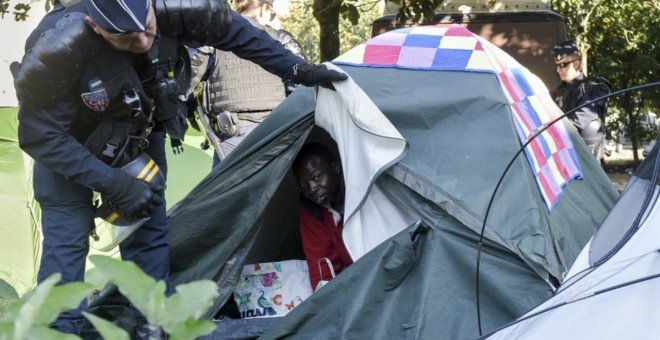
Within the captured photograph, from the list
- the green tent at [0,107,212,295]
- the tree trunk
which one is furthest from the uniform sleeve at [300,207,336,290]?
the tree trunk

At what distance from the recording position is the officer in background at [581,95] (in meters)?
7.59

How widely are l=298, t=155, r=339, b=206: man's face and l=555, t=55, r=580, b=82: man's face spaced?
4122 millimetres

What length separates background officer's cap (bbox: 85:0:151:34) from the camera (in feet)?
11.9

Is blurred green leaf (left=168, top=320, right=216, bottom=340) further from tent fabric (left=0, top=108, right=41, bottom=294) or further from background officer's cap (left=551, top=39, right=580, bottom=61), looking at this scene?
background officer's cap (left=551, top=39, right=580, bottom=61)

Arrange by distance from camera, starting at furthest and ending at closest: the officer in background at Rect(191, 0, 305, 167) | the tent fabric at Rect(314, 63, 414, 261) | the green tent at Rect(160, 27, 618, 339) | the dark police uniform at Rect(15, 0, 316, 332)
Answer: the officer in background at Rect(191, 0, 305, 167) < the tent fabric at Rect(314, 63, 414, 261) < the green tent at Rect(160, 27, 618, 339) < the dark police uniform at Rect(15, 0, 316, 332)

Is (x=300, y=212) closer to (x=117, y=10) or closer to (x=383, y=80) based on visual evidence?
(x=383, y=80)

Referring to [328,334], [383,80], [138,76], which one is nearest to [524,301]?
[328,334]

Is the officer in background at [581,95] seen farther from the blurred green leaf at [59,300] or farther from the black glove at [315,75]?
the blurred green leaf at [59,300]

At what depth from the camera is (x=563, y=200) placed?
4551 mm

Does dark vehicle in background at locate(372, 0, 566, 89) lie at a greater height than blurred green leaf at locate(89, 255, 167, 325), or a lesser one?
lesser

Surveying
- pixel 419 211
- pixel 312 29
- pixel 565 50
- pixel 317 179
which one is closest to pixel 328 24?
pixel 565 50

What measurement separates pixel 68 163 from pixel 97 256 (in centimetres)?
254

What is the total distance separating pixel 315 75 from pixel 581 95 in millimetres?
4133

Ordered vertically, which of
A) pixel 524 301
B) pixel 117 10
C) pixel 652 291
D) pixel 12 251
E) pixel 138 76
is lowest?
pixel 12 251
